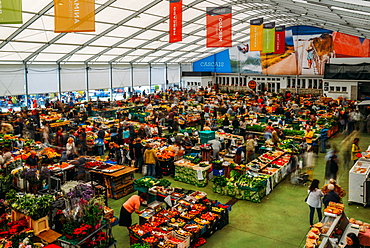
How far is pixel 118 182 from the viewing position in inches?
388

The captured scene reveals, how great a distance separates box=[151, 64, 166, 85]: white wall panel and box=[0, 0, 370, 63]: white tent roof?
4744 millimetres

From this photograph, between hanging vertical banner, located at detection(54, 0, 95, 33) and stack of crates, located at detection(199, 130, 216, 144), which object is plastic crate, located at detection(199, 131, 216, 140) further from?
hanging vertical banner, located at detection(54, 0, 95, 33)

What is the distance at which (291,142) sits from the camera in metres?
13.7

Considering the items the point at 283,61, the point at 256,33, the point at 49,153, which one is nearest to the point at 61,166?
the point at 49,153

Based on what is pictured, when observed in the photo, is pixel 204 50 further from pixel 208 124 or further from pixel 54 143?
pixel 54 143

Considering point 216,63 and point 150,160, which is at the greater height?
point 216,63

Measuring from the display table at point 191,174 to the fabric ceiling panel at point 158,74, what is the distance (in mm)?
26910

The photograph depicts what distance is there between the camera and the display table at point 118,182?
9.72 m

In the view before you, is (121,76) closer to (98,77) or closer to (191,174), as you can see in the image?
(98,77)

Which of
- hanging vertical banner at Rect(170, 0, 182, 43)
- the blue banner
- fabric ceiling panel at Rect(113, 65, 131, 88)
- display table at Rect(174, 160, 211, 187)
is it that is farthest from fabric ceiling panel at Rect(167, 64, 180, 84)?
display table at Rect(174, 160, 211, 187)

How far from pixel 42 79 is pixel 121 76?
8.95 m

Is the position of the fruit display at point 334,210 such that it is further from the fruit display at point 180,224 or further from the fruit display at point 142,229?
the fruit display at point 142,229

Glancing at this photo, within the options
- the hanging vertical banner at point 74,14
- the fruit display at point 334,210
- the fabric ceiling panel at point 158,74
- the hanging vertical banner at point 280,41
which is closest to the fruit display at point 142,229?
the fruit display at point 334,210

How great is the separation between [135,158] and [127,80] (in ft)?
73.7
